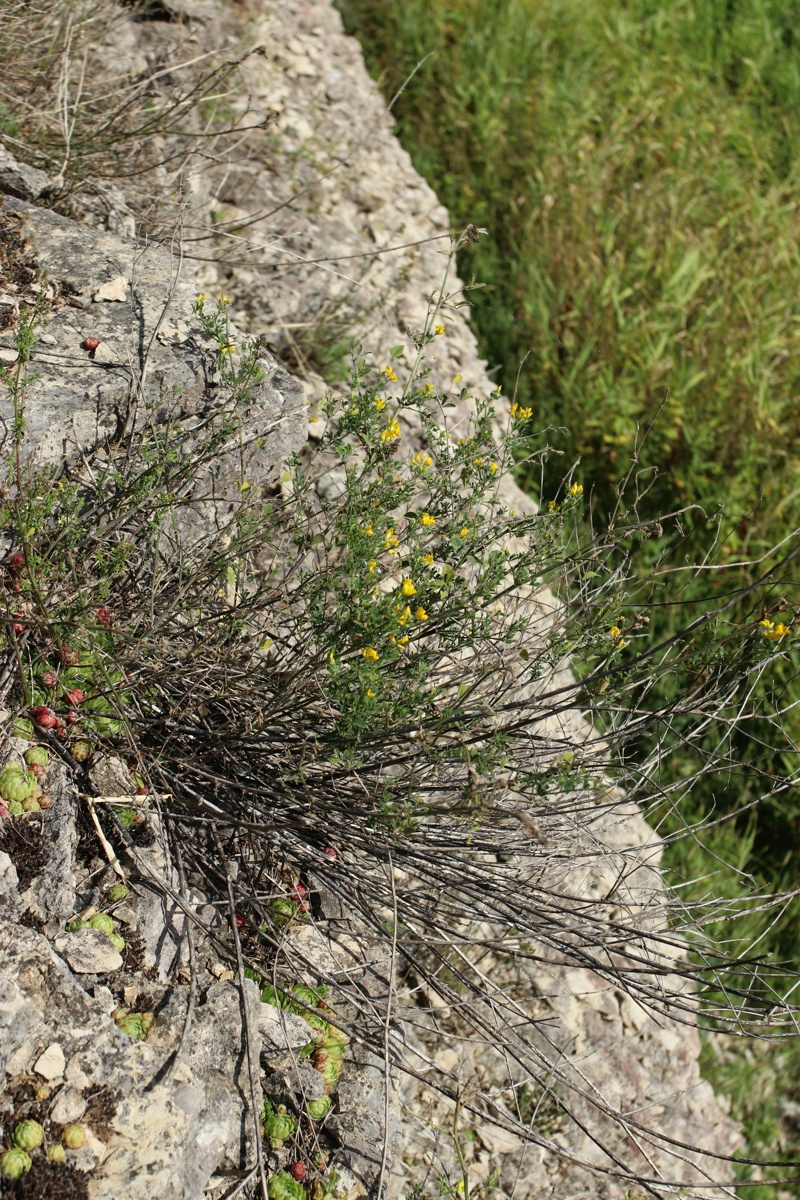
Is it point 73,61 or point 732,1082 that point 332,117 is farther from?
point 732,1082

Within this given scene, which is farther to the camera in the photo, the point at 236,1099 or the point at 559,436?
the point at 559,436

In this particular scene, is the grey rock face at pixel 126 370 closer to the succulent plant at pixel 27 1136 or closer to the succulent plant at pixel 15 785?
the succulent plant at pixel 15 785

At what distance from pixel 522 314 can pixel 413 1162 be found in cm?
416

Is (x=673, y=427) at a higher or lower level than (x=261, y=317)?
lower

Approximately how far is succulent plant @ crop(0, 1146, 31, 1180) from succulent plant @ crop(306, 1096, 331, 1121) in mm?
Answer: 689

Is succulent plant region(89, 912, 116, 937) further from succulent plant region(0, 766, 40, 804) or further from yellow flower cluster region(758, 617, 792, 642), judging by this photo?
yellow flower cluster region(758, 617, 792, 642)

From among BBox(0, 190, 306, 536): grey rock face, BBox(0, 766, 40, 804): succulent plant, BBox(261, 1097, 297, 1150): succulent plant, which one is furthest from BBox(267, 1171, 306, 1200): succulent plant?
BBox(0, 190, 306, 536): grey rock face

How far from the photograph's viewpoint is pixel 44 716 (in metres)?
2.16

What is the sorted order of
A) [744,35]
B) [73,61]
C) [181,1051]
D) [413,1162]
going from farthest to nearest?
[744,35]
[73,61]
[413,1162]
[181,1051]

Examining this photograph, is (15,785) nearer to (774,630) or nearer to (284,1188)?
(284,1188)

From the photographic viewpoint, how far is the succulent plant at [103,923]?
2070mm

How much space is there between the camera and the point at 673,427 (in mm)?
4742

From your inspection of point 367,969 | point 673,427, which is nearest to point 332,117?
point 673,427

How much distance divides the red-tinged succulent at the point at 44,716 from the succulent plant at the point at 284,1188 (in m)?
1.10
